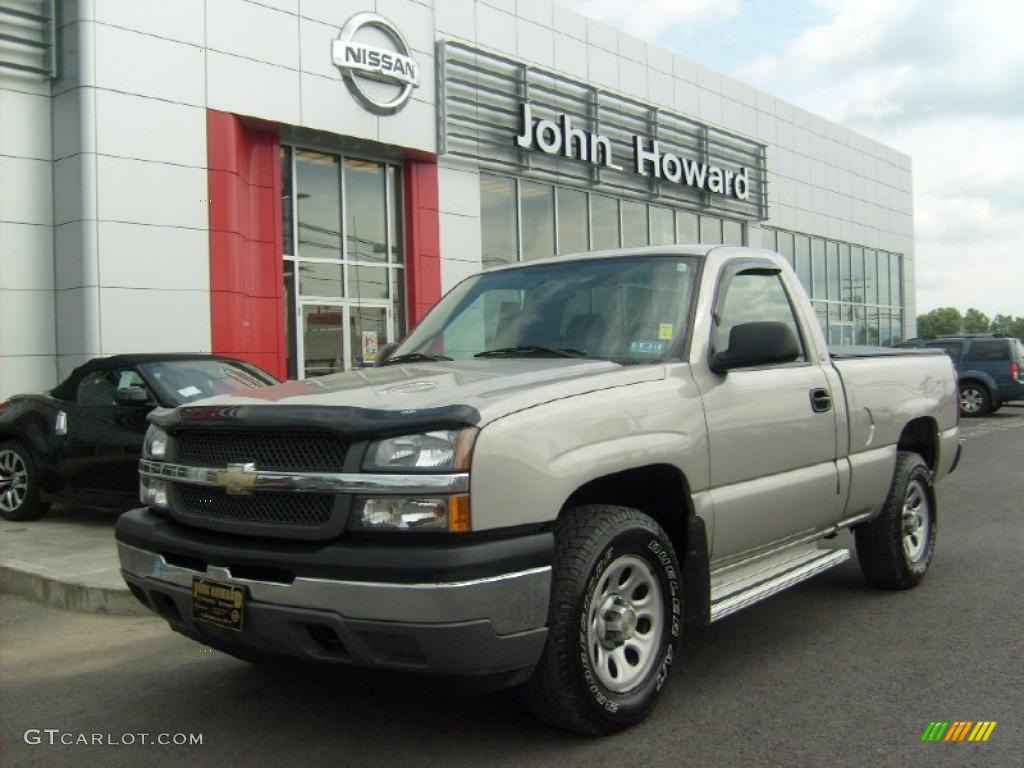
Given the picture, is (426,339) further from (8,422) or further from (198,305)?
(198,305)

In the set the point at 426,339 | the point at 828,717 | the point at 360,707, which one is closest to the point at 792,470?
the point at 828,717

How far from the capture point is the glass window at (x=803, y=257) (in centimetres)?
3130

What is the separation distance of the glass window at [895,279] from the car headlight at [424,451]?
38.5 meters

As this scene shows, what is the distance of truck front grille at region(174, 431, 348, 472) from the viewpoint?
127 inches

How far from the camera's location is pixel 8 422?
8.72 meters

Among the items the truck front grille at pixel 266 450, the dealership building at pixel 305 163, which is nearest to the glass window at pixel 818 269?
the dealership building at pixel 305 163

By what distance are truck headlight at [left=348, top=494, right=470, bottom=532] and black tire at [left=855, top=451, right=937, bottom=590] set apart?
3.37 meters

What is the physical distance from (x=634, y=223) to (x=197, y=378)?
56.7ft

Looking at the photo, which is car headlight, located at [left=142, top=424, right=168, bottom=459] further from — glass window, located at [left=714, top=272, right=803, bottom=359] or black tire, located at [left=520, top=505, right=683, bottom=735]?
glass window, located at [left=714, top=272, right=803, bottom=359]

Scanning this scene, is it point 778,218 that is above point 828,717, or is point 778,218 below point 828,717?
above

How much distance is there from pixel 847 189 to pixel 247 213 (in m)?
25.3

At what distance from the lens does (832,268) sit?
3378cm

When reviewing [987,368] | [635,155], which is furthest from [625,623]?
[635,155]

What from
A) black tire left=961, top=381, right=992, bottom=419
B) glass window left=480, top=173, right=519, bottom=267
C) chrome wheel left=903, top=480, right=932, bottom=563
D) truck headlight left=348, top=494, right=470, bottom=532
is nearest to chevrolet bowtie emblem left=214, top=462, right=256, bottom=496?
truck headlight left=348, top=494, right=470, bottom=532
